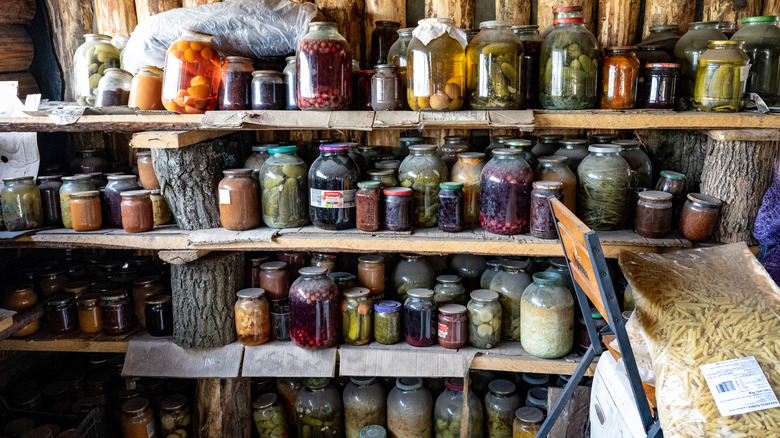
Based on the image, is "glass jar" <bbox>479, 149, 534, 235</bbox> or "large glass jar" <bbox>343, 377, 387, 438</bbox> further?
"large glass jar" <bbox>343, 377, 387, 438</bbox>

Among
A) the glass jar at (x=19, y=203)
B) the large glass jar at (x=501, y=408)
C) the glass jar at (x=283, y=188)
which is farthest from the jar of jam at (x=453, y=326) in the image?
the glass jar at (x=19, y=203)

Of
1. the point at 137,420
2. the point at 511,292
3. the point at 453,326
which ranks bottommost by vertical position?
the point at 137,420

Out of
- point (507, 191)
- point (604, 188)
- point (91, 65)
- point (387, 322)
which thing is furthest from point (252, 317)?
point (604, 188)

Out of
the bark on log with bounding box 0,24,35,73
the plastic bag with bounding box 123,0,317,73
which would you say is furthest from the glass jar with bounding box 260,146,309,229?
the bark on log with bounding box 0,24,35,73

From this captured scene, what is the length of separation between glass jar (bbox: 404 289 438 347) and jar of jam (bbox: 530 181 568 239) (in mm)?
503

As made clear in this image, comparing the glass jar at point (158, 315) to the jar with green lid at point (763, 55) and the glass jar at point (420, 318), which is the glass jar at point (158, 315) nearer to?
the glass jar at point (420, 318)

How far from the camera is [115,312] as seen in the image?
2479 millimetres

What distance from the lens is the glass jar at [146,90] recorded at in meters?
2.27

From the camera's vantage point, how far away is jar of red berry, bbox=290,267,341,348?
225 centimetres

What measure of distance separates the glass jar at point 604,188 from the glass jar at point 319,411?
133 centimetres

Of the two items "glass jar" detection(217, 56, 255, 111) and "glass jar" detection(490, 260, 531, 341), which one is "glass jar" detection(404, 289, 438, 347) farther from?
"glass jar" detection(217, 56, 255, 111)

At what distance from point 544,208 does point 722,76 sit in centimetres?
78

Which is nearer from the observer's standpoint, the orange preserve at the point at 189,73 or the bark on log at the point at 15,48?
the orange preserve at the point at 189,73

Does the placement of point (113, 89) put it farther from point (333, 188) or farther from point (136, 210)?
point (333, 188)
